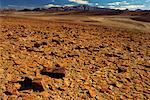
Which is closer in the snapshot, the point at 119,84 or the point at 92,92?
the point at 92,92

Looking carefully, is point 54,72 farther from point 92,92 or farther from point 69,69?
point 92,92

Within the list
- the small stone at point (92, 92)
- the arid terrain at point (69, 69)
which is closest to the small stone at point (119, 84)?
the arid terrain at point (69, 69)

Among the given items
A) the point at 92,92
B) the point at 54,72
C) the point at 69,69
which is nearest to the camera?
the point at 92,92

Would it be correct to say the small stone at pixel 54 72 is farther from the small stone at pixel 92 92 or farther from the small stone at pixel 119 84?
the small stone at pixel 119 84

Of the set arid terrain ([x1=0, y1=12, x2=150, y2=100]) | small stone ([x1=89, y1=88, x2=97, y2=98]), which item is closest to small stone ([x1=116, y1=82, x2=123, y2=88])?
arid terrain ([x1=0, y1=12, x2=150, y2=100])

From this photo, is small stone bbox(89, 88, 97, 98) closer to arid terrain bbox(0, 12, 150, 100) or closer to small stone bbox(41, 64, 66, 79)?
arid terrain bbox(0, 12, 150, 100)

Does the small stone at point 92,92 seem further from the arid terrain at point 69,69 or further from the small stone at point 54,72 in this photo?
the small stone at point 54,72

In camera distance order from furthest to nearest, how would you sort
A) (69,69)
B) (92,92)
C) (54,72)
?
(69,69) → (54,72) → (92,92)

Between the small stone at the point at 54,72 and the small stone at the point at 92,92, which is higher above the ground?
the small stone at the point at 54,72

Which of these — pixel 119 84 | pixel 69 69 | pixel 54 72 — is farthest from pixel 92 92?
pixel 69 69

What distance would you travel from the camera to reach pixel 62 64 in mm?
10148

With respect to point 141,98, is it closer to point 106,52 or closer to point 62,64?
point 62,64

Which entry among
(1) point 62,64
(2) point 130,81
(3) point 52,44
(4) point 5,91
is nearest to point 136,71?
(2) point 130,81

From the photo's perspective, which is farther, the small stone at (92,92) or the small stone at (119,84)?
the small stone at (119,84)
